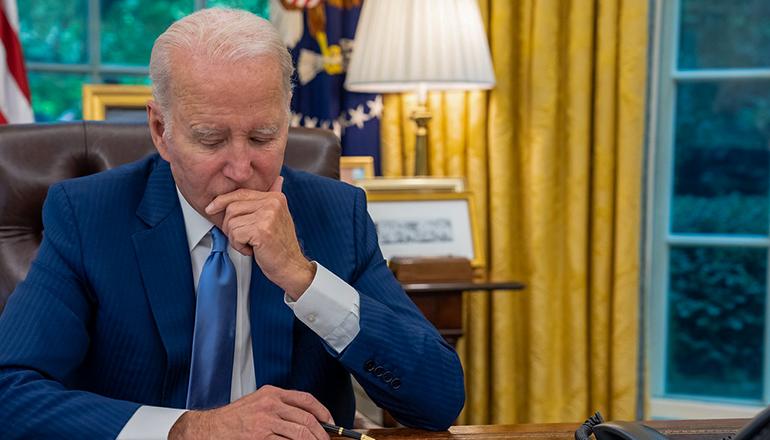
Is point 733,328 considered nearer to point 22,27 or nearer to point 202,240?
point 202,240

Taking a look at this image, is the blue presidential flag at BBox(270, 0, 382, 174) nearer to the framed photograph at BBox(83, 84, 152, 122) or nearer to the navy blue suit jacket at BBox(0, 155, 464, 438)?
the framed photograph at BBox(83, 84, 152, 122)

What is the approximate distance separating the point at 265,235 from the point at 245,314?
0.19 meters

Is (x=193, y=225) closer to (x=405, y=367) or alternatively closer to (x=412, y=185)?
(x=405, y=367)

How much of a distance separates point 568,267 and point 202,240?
1.91 metres

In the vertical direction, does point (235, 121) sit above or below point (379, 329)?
above

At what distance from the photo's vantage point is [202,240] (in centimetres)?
150

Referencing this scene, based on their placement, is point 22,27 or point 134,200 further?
point 22,27

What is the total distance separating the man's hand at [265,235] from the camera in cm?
137

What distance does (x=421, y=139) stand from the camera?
2973mm

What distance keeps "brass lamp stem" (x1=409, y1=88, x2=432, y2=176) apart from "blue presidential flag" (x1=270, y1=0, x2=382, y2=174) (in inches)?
10.1

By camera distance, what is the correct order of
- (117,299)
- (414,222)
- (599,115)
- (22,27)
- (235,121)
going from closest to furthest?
(235,121)
(117,299)
(414,222)
(599,115)
(22,27)

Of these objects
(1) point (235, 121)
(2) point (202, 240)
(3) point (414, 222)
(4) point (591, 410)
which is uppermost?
(1) point (235, 121)

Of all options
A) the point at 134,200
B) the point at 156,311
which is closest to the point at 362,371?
the point at 156,311

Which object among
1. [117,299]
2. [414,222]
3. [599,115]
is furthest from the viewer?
[599,115]
